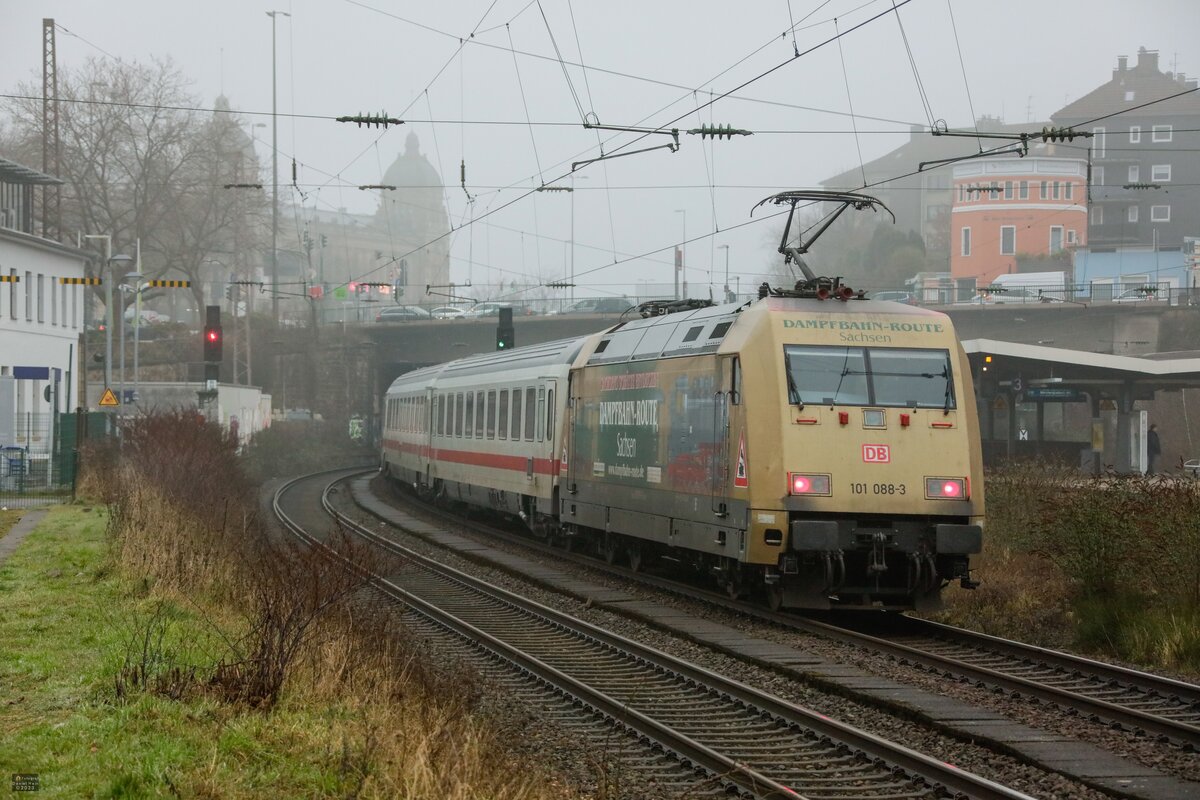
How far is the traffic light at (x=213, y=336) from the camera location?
112 feet

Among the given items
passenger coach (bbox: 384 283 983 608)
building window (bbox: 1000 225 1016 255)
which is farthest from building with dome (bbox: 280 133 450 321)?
passenger coach (bbox: 384 283 983 608)

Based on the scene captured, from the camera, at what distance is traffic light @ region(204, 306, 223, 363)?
34.1 m

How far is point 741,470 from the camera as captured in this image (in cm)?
1432

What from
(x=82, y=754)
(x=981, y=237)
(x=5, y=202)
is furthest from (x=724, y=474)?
(x=981, y=237)

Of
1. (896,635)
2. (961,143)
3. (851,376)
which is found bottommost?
(896,635)

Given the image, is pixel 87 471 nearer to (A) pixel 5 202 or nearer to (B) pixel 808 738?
(A) pixel 5 202

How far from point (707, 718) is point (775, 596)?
16.4 ft

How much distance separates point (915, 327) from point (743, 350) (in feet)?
6.35

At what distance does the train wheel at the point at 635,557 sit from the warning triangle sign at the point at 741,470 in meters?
5.19

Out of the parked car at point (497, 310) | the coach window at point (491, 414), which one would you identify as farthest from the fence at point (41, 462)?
the parked car at point (497, 310)

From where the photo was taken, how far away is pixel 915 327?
14.8 metres

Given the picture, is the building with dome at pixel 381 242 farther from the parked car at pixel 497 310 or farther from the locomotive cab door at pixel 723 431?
the locomotive cab door at pixel 723 431

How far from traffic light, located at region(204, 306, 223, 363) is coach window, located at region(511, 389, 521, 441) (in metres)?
11.5

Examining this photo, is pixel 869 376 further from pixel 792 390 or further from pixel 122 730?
pixel 122 730
